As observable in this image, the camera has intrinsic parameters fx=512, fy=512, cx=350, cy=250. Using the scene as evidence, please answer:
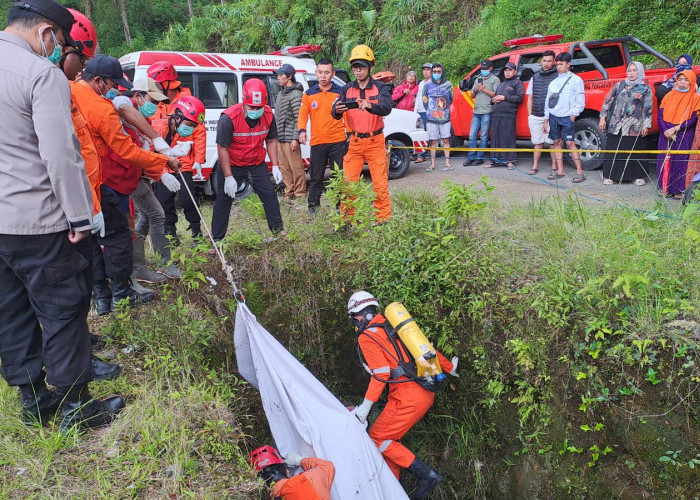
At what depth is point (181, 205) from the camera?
514 centimetres

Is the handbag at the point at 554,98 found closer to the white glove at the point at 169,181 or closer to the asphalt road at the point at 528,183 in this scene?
the asphalt road at the point at 528,183

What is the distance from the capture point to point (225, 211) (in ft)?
15.9

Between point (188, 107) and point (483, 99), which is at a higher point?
point (483, 99)

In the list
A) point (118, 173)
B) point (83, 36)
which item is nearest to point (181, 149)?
point (118, 173)

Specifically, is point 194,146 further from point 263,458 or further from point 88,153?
point 263,458

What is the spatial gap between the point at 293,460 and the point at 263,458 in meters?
0.33

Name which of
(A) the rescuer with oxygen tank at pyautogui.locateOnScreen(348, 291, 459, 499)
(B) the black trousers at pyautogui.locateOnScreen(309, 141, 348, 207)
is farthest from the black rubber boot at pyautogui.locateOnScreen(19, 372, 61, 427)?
(B) the black trousers at pyautogui.locateOnScreen(309, 141, 348, 207)

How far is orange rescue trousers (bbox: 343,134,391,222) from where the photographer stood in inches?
201

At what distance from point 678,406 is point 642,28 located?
28.7 feet

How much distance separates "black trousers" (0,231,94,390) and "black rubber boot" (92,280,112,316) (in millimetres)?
1207

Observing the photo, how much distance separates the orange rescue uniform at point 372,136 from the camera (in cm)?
508

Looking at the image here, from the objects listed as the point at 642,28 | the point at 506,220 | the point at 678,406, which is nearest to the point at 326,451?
the point at 678,406

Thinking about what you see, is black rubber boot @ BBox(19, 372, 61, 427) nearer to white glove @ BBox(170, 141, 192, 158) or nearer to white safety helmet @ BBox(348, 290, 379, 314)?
white safety helmet @ BBox(348, 290, 379, 314)

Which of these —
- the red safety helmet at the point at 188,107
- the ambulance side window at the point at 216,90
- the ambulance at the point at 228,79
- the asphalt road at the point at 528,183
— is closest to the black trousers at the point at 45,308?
the red safety helmet at the point at 188,107
